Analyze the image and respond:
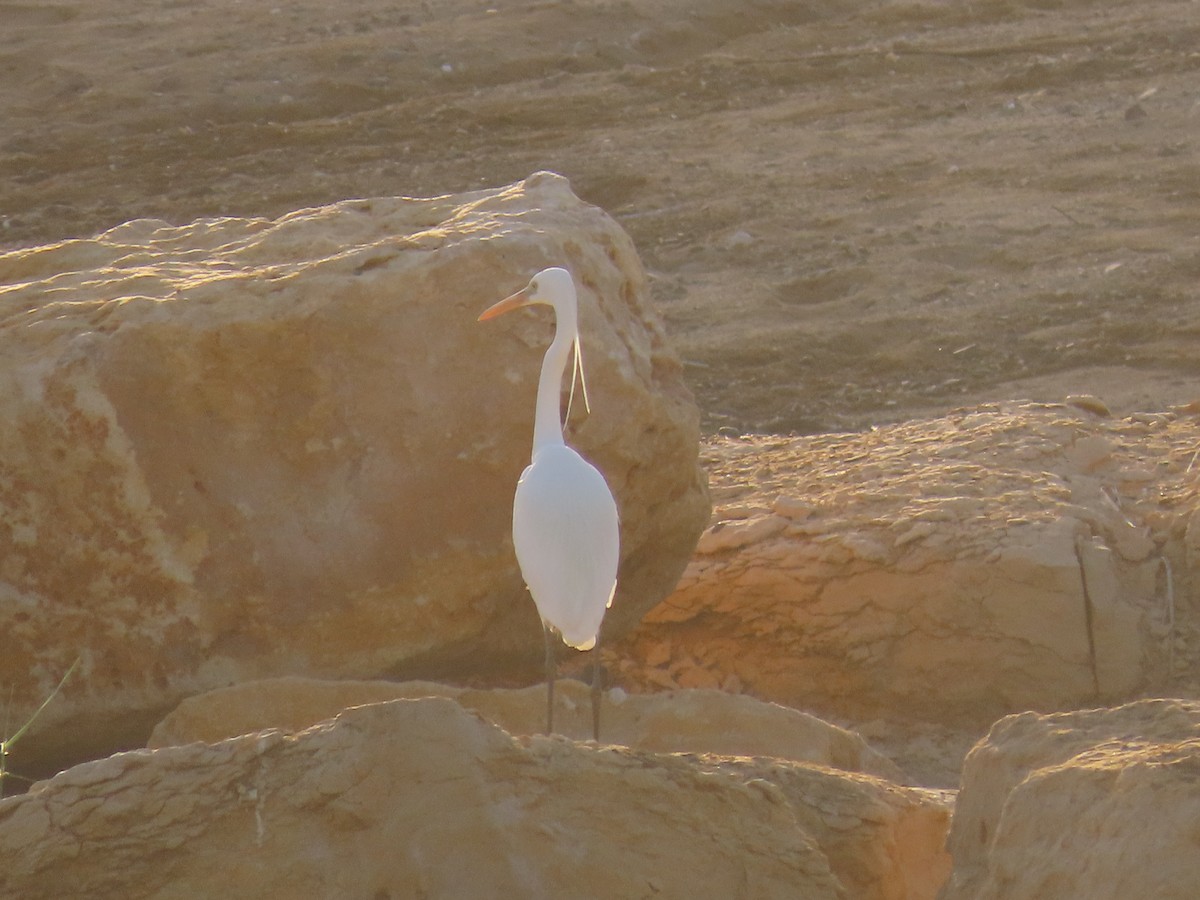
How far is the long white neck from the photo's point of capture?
474 cm

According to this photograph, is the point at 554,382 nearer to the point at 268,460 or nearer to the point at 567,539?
the point at 567,539

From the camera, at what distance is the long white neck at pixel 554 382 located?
15.5 ft

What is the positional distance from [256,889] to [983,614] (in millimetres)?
3060

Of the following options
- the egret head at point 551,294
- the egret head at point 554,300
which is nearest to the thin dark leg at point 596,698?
the egret head at point 554,300

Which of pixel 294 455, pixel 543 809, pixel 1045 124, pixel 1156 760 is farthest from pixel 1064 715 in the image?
pixel 1045 124

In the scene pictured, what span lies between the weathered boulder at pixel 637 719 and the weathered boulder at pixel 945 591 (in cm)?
98

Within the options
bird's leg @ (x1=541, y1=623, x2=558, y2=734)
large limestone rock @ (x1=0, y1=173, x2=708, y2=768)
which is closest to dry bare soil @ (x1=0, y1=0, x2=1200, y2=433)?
large limestone rock @ (x1=0, y1=173, x2=708, y2=768)

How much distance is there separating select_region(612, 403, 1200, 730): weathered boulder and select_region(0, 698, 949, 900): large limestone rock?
2396 millimetres

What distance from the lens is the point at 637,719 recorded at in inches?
192

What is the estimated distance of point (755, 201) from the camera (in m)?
10.6

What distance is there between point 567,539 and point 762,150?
24.1 ft

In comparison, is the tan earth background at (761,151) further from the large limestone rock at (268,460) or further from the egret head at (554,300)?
the egret head at (554,300)

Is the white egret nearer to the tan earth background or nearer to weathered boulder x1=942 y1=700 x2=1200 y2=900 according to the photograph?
weathered boulder x1=942 y1=700 x2=1200 y2=900

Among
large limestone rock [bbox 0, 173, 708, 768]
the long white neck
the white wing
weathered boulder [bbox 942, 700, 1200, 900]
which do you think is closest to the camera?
weathered boulder [bbox 942, 700, 1200, 900]
